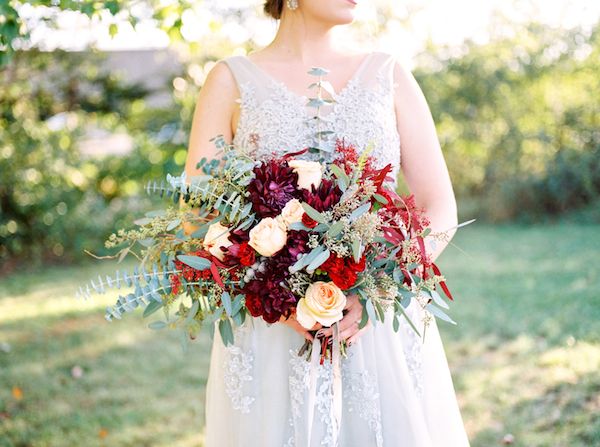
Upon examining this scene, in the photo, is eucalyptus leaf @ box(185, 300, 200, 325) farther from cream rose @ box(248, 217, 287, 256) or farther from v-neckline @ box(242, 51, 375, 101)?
v-neckline @ box(242, 51, 375, 101)

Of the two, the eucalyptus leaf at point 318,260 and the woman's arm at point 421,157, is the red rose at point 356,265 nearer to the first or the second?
the eucalyptus leaf at point 318,260

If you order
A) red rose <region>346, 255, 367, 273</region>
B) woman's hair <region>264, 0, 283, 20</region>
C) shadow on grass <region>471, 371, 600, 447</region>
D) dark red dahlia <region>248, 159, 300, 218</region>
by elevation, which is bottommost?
shadow on grass <region>471, 371, 600, 447</region>

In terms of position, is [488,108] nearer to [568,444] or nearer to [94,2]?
[568,444]

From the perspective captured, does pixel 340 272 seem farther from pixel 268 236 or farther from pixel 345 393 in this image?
pixel 345 393

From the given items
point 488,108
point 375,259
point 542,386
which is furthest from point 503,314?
point 488,108

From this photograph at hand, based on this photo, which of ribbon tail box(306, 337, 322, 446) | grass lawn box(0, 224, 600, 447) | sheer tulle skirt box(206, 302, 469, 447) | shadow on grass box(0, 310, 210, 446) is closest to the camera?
ribbon tail box(306, 337, 322, 446)

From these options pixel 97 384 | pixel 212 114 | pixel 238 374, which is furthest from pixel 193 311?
pixel 97 384

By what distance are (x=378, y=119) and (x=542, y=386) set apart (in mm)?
3090

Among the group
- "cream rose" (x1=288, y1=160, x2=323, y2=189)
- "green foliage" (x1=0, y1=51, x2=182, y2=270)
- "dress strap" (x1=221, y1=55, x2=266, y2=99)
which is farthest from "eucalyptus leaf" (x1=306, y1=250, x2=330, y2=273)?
"green foliage" (x1=0, y1=51, x2=182, y2=270)

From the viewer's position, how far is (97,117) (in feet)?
37.7

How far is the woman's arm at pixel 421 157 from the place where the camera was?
251 centimetres

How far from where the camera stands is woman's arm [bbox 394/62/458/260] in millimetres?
2510

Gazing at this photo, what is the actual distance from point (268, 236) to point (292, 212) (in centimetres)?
10

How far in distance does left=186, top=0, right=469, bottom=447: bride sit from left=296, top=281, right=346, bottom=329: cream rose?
0.75 feet
